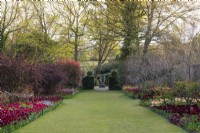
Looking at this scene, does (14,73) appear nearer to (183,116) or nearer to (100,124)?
(100,124)

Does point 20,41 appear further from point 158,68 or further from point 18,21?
point 158,68

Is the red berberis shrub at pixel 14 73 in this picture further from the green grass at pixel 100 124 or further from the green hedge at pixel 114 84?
the green hedge at pixel 114 84

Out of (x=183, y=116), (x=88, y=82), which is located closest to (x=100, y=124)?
(x=183, y=116)

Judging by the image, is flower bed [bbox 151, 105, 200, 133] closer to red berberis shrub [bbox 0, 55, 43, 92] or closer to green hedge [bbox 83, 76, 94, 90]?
red berberis shrub [bbox 0, 55, 43, 92]

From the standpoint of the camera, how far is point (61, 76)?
72.0 feet

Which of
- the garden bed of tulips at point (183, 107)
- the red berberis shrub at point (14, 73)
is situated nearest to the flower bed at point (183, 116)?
the garden bed of tulips at point (183, 107)

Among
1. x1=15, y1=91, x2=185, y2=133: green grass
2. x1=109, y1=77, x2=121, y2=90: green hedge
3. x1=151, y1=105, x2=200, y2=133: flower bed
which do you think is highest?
x1=109, y1=77, x2=121, y2=90: green hedge

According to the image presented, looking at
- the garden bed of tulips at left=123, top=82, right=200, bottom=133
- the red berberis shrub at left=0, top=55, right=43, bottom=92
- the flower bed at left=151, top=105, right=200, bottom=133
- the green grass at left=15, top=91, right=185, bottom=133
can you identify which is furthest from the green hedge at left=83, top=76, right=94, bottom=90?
the green grass at left=15, top=91, right=185, bottom=133

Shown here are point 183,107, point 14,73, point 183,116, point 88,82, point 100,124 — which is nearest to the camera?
point 100,124

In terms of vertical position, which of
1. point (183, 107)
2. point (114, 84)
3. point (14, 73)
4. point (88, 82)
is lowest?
point (183, 107)

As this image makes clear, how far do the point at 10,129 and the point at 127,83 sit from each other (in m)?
23.5

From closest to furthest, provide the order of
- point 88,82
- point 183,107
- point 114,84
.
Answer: point 183,107 < point 114,84 < point 88,82

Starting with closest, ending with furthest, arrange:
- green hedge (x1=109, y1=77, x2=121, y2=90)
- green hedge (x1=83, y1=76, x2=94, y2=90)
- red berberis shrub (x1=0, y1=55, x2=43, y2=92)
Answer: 1. red berberis shrub (x1=0, y1=55, x2=43, y2=92)
2. green hedge (x1=109, y1=77, x2=121, y2=90)
3. green hedge (x1=83, y1=76, x2=94, y2=90)

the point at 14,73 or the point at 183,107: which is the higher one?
the point at 14,73
